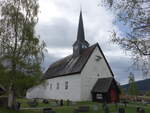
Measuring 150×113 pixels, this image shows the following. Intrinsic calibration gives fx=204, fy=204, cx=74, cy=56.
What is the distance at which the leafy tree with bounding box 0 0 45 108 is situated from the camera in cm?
1959

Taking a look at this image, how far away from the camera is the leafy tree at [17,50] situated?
1959 cm

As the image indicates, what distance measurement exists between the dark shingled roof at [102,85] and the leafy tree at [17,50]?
13.2m

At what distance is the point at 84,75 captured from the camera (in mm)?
33469

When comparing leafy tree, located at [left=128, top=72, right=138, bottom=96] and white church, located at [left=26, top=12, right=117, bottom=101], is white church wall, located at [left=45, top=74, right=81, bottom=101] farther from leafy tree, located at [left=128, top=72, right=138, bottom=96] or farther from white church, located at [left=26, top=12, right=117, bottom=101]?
leafy tree, located at [left=128, top=72, right=138, bottom=96]

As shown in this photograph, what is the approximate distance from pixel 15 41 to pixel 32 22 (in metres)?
2.75

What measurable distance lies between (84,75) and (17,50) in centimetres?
1564

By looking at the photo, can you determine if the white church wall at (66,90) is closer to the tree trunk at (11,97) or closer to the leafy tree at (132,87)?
the tree trunk at (11,97)

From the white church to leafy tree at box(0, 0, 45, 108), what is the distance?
13.4 m

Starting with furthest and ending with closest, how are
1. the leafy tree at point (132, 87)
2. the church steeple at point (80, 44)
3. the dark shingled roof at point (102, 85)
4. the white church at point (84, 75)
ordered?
1. the leafy tree at point (132, 87)
2. the church steeple at point (80, 44)
3. the white church at point (84, 75)
4. the dark shingled roof at point (102, 85)

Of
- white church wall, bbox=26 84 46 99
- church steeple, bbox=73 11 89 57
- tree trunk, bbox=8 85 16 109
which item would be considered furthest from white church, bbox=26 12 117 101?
tree trunk, bbox=8 85 16 109

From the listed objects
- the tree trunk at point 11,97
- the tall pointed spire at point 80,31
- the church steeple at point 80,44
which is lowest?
the tree trunk at point 11,97

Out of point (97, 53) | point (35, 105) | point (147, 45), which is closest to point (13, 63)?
point (35, 105)

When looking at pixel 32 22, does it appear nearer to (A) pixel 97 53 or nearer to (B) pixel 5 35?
(B) pixel 5 35

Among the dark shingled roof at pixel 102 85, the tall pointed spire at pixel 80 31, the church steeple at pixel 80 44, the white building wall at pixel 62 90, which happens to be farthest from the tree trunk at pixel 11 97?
the tall pointed spire at pixel 80 31
